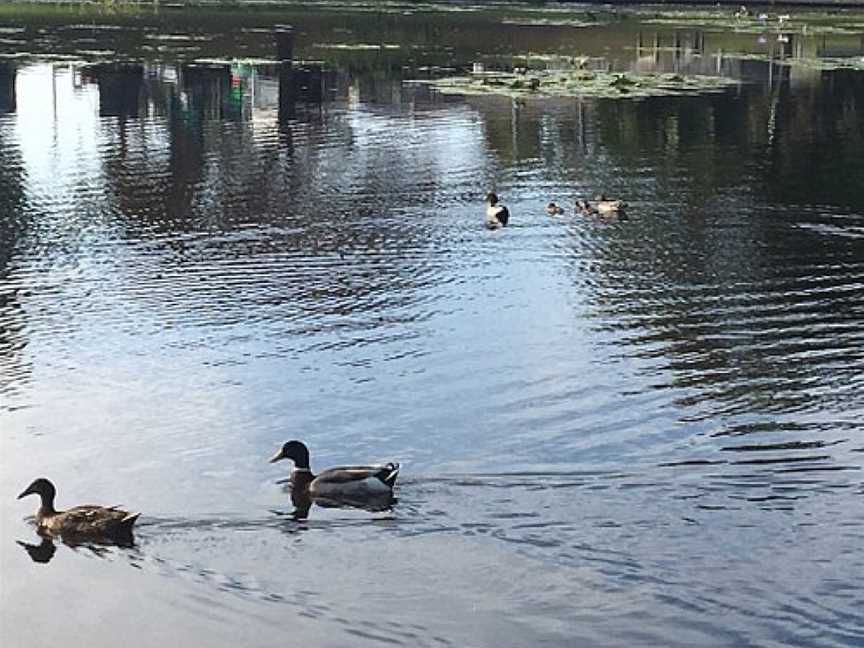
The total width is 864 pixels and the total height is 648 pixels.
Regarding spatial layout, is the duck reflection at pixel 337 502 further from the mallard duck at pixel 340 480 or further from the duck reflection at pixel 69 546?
the duck reflection at pixel 69 546

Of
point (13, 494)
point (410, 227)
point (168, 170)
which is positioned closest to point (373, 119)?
point (168, 170)

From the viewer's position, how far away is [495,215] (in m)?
28.3

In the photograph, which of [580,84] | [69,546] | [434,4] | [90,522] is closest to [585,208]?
[90,522]

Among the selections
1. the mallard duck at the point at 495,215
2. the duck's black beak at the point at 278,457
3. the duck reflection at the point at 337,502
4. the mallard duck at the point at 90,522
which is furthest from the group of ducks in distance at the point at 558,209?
the mallard duck at the point at 90,522

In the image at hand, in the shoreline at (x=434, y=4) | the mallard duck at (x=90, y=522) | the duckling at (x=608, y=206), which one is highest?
the shoreline at (x=434, y=4)

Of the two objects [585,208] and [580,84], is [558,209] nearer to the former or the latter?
[585,208]

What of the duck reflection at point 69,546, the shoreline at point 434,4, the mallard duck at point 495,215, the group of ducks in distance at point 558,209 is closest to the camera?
the duck reflection at point 69,546

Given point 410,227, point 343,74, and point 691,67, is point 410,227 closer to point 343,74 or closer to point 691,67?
point 343,74

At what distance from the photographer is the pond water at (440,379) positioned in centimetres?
1291

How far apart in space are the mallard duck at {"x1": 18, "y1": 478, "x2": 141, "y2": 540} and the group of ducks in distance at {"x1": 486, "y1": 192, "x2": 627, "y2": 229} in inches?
577

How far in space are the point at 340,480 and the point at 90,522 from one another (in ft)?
7.40

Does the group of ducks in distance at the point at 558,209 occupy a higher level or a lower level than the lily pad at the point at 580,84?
lower

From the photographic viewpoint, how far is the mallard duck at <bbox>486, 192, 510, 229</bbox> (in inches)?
1108

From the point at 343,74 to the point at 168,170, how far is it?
63.8ft
